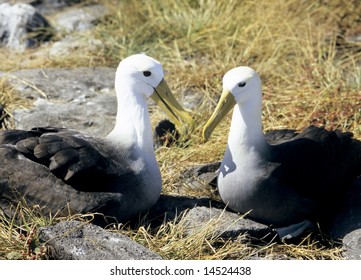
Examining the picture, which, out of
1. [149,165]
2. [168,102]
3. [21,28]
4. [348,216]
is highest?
[168,102]

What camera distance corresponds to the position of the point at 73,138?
6.20 metres

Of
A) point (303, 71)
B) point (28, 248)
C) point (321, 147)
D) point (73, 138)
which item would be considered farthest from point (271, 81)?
point (28, 248)

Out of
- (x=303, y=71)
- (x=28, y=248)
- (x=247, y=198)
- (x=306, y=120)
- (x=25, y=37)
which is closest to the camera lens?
(x=28, y=248)

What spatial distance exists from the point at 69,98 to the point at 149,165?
8.41ft

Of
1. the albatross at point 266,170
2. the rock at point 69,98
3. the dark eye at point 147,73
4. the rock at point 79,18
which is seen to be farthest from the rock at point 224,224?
the rock at point 79,18

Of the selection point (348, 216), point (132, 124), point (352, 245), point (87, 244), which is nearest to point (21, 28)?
point (132, 124)

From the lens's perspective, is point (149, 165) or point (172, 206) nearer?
point (149, 165)

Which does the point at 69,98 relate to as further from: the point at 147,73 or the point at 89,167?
the point at 89,167

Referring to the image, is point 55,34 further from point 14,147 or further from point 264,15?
point 14,147

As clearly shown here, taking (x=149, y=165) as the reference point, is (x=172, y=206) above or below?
below

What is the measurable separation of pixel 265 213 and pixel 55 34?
5.08m

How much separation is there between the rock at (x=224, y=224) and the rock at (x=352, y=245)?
1.57 ft

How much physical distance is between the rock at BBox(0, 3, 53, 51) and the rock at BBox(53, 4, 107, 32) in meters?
0.25

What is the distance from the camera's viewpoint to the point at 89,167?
239 inches
